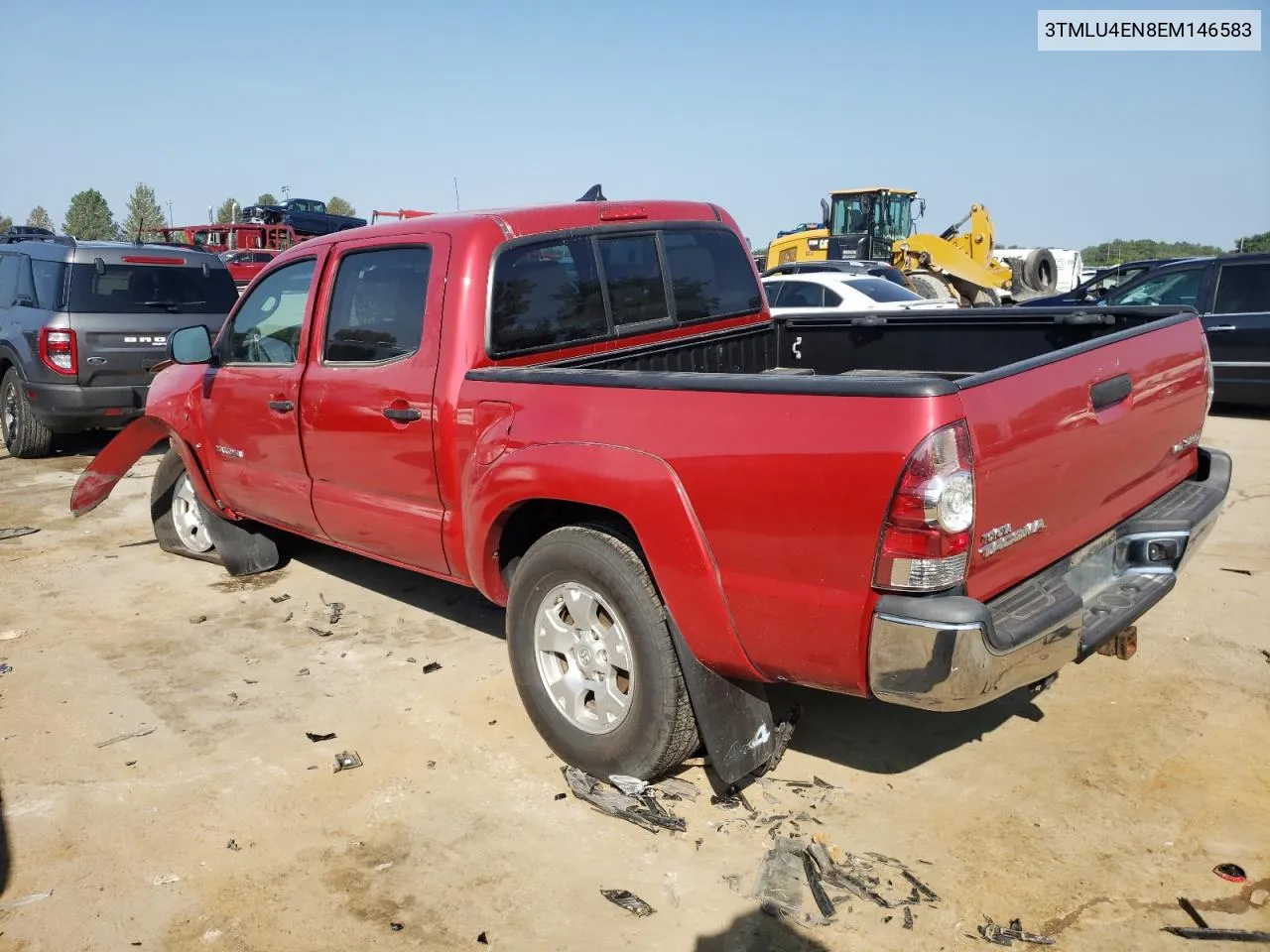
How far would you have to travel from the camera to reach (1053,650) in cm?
285

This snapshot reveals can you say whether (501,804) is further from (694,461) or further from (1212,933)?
(1212,933)

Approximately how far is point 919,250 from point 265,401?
62.2ft

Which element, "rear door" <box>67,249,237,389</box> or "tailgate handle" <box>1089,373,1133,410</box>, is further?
"rear door" <box>67,249,237,389</box>

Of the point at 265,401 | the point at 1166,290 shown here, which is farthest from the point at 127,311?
the point at 1166,290

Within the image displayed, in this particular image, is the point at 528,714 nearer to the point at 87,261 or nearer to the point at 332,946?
the point at 332,946

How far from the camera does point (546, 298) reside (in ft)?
13.3

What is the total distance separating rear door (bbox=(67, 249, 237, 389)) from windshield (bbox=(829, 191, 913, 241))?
62.6ft

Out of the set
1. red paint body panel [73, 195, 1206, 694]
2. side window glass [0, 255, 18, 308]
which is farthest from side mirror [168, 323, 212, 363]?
side window glass [0, 255, 18, 308]

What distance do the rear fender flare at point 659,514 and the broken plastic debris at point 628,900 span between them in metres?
0.70

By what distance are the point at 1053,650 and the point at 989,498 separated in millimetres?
528

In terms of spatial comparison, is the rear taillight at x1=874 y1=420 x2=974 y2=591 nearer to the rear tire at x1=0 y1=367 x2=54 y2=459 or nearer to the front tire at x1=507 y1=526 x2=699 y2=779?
the front tire at x1=507 y1=526 x2=699 y2=779

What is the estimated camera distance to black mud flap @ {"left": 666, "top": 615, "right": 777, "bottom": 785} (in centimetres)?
318

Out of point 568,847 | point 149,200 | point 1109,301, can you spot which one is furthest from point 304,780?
point 149,200

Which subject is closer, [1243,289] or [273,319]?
[273,319]
